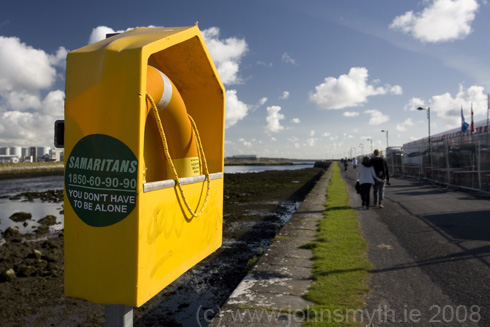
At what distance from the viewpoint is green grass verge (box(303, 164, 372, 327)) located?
11.2ft

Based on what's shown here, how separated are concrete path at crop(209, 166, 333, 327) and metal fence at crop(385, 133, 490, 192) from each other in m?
10.2

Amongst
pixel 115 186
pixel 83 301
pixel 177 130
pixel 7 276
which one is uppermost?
pixel 177 130

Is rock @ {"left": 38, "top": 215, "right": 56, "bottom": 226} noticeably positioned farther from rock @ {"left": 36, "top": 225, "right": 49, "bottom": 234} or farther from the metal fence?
the metal fence

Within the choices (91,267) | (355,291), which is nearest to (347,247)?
(355,291)

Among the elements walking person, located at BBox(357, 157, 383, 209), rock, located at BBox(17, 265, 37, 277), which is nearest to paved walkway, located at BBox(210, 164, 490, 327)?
walking person, located at BBox(357, 157, 383, 209)

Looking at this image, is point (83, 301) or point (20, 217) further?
point (20, 217)

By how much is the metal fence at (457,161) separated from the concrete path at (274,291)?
1024 centimetres

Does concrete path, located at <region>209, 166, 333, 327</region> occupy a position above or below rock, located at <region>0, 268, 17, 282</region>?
above

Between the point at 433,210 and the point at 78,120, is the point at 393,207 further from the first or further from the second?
the point at 78,120

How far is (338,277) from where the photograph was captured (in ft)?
14.8

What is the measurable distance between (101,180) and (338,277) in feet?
11.0

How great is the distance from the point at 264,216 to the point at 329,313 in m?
10.4

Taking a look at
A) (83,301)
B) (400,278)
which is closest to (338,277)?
(400,278)

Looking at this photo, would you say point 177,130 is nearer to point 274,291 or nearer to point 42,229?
point 274,291
